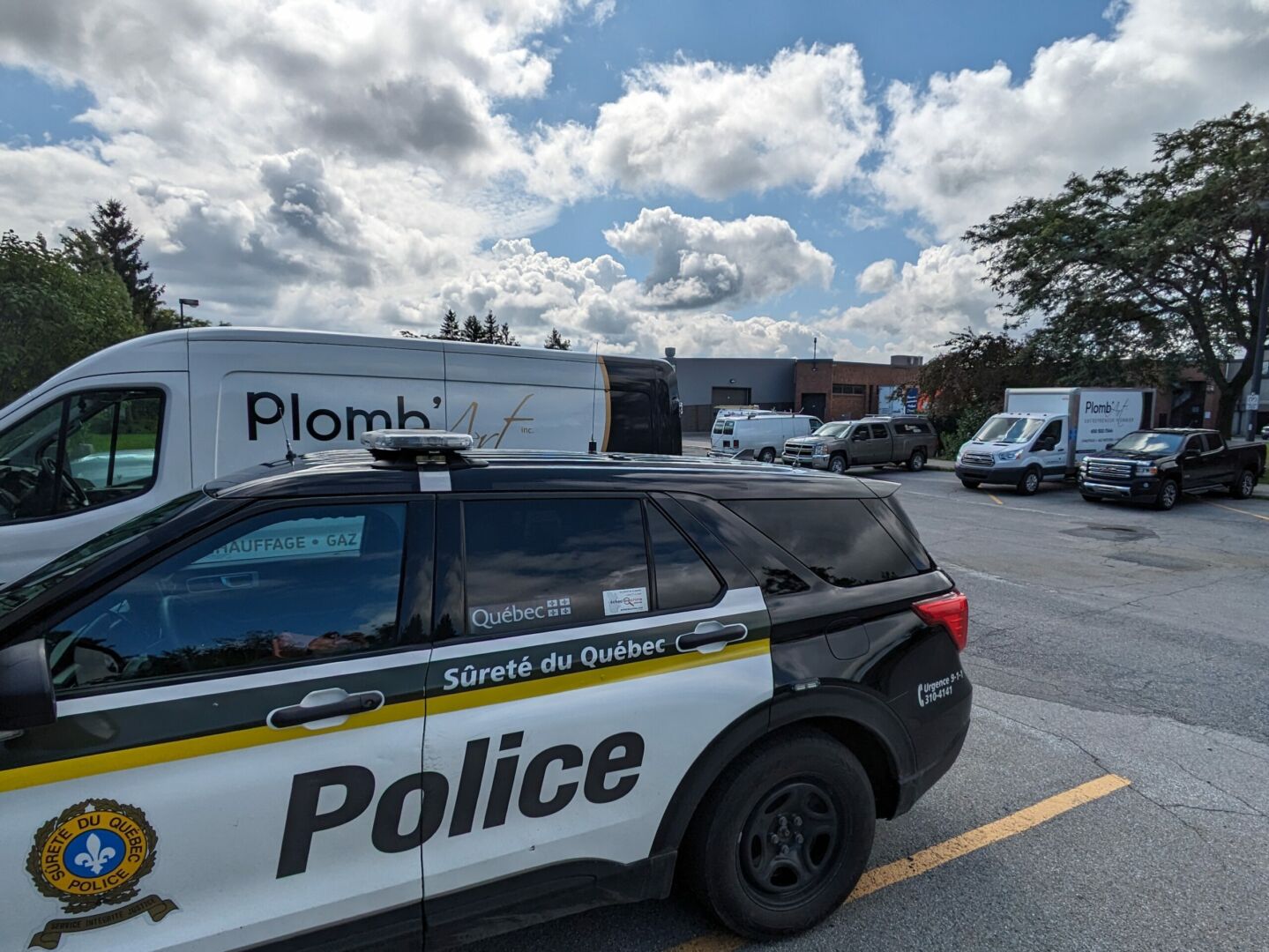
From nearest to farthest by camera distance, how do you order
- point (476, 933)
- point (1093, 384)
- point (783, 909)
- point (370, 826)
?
point (370, 826)
point (476, 933)
point (783, 909)
point (1093, 384)

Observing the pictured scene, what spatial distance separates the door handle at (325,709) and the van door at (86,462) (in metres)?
3.95

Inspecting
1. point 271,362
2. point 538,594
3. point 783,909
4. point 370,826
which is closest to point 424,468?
point 538,594

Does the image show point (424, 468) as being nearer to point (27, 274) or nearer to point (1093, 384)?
point (27, 274)

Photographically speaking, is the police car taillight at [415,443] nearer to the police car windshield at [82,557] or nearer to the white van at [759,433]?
the police car windshield at [82,557]

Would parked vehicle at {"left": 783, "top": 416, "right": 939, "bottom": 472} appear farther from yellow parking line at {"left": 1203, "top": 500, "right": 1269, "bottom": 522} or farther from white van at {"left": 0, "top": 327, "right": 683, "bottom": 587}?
Answer: white van at {"left": 0, "top": 327, "right": 683, "bottom": 587}

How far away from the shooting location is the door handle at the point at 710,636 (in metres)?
2.24

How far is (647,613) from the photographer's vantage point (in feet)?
7.38

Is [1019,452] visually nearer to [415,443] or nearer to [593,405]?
[593,405]

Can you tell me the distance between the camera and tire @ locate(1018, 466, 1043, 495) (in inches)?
711

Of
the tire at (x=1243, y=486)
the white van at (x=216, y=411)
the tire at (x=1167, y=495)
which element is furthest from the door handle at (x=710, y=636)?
the tire at (x=1243, y=486)

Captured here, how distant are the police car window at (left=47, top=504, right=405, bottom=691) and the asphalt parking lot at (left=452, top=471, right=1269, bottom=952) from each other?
141 cm

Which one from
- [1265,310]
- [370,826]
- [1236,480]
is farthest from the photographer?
[1265,310]

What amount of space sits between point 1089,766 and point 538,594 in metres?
3.50

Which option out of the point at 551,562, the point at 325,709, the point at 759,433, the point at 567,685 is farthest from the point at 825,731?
the point at 759,433
